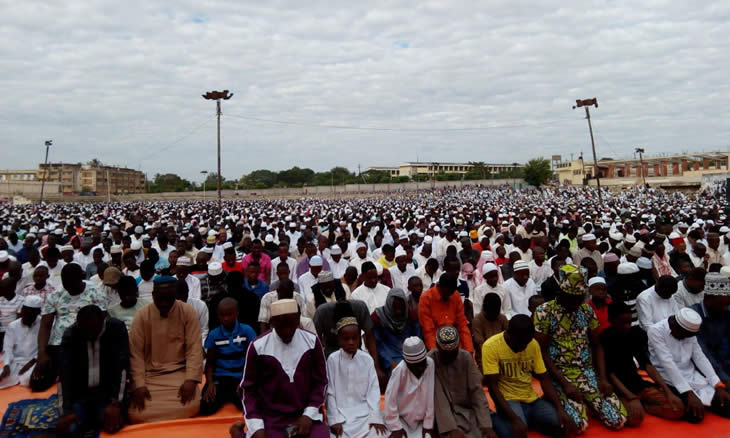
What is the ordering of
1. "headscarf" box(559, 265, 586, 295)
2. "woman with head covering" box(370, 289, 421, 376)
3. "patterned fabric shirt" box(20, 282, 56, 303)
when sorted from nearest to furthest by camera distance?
"headscarf" box(559, 265, 586, 295) → "woman with head covering" box(370, 289, 421, 376) → "patterned fabric shirt" box(20, 282, 56, 303)

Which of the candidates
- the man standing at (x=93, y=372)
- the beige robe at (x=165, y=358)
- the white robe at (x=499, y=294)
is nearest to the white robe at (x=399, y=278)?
the white robe at (x=499, y=294)

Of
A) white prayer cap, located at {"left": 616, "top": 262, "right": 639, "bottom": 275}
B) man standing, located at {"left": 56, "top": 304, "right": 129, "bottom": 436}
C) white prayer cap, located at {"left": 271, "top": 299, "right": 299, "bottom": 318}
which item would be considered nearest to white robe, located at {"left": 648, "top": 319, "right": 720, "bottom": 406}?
white prayer cap, located at {"left": 616, "top": 262, "right": 639, "bottom": 275}

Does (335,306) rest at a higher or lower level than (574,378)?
higher

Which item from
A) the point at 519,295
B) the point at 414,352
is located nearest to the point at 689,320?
the point at 519,295

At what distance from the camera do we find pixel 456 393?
3582 millimetres

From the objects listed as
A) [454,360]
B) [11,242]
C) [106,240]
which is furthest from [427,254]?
[11,242]

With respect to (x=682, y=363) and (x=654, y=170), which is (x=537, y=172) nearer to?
(x=654, y=170)

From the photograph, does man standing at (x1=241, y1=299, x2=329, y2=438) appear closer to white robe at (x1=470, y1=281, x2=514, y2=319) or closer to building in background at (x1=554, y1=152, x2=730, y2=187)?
white robe at (x1=470, y1=281, x2=514, y2=319)

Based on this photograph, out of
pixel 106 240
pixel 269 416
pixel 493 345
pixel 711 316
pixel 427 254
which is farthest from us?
pixel 106 240

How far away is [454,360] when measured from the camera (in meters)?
3.54

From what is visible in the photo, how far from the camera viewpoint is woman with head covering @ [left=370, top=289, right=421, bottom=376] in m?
4.67

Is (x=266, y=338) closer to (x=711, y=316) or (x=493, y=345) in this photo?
(x=493, y=345)

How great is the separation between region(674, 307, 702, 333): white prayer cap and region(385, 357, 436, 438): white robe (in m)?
2.23

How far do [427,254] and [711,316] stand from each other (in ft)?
15.8
